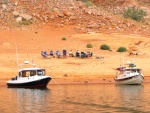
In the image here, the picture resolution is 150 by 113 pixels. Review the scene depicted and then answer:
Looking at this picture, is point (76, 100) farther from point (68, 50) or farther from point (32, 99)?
point (68, 50)

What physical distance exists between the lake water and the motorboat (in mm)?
2520

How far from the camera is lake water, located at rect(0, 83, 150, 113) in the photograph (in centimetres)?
3300

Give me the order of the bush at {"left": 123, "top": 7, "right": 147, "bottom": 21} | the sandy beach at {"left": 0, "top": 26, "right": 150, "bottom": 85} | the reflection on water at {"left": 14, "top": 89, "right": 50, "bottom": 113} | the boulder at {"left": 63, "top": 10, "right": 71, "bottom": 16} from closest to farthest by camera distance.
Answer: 1. the reflection on water at {"left": 14, "top": 89, "right": 50, "bottom": 113}
2. the sandy beach at {"left": 0, "top": 26, "right": 150, "bottom": 85}
3. the boulder at {"left": 63, "top": 10, "right": 71, "bottom": 16}
4. the bush at {"left": 123, "top": 7, "right": 147, "bottom": 21}

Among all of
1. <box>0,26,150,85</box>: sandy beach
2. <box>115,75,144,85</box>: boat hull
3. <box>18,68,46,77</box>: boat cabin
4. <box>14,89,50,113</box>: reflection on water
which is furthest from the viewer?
<box>0,26,150,85</box>: sandy beach

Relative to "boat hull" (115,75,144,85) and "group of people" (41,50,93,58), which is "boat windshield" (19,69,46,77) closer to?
"boat hull" (115,75,144,85)

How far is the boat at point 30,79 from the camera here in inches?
1870

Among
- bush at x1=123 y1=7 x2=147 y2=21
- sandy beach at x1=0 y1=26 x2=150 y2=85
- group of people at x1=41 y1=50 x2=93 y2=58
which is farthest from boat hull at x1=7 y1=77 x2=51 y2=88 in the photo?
bush at x1=123 y1=7 x2=147 y2=21

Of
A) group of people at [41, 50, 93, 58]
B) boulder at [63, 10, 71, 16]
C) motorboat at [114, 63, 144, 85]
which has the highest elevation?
boulder at [63, 10, 71, 16]

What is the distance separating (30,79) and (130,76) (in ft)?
29.9

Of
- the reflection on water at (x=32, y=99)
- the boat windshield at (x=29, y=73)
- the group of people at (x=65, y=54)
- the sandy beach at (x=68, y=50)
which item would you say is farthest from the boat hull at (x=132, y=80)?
the reflection on water at (x=32, y=99)

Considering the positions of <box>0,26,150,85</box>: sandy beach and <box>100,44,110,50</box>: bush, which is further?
<box>100,44,110,50</box>: bush

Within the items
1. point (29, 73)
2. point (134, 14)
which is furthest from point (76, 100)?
point (134, 14)

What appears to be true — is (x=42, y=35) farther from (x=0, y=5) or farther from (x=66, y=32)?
(x=0, y=5)

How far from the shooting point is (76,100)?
37312 mm
